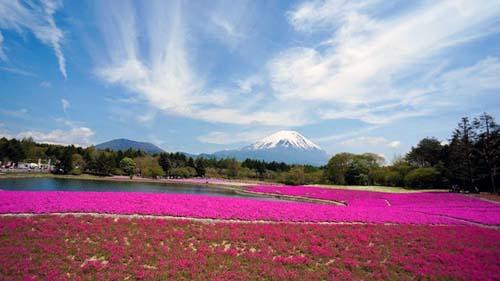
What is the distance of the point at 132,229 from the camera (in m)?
12.9

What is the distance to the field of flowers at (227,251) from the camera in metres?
8.95

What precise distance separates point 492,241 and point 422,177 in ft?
162

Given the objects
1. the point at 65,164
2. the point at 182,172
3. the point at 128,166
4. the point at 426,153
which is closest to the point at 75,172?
the point at 65,164

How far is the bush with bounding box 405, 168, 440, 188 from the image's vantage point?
187ft

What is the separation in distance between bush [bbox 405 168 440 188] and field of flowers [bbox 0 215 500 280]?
1880 inches

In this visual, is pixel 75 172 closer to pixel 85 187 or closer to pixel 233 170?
pixel 85 187

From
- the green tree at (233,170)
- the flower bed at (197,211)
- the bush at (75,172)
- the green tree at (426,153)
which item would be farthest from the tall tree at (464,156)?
the bush at (75,172)

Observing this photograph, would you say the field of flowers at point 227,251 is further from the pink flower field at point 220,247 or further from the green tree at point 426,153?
the green tree at point 426,153

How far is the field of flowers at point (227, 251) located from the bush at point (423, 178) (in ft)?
157

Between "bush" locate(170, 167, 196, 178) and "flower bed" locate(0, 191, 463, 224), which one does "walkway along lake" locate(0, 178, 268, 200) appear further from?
"bush" locate(170, 167, 196, 178)

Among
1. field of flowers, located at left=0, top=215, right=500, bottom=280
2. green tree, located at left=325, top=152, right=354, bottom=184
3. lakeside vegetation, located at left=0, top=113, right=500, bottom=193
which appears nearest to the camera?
field of flowers, located at left=0, top=215, right=500, bottom=280

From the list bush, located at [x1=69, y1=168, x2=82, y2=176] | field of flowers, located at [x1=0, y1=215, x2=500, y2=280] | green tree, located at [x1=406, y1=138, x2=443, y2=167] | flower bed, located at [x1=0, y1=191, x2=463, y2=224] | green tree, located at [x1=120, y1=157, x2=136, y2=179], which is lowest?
field of flowers, located at [x1=0, y1=215, x2=500, y2=280]

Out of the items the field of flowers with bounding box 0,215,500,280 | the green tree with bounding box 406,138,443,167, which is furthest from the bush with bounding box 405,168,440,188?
the field of flowers with bounding box 0,215,500,280

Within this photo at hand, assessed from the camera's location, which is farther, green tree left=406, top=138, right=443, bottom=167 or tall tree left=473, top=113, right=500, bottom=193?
green tree left=406, top=138, right=443, bottom=167
